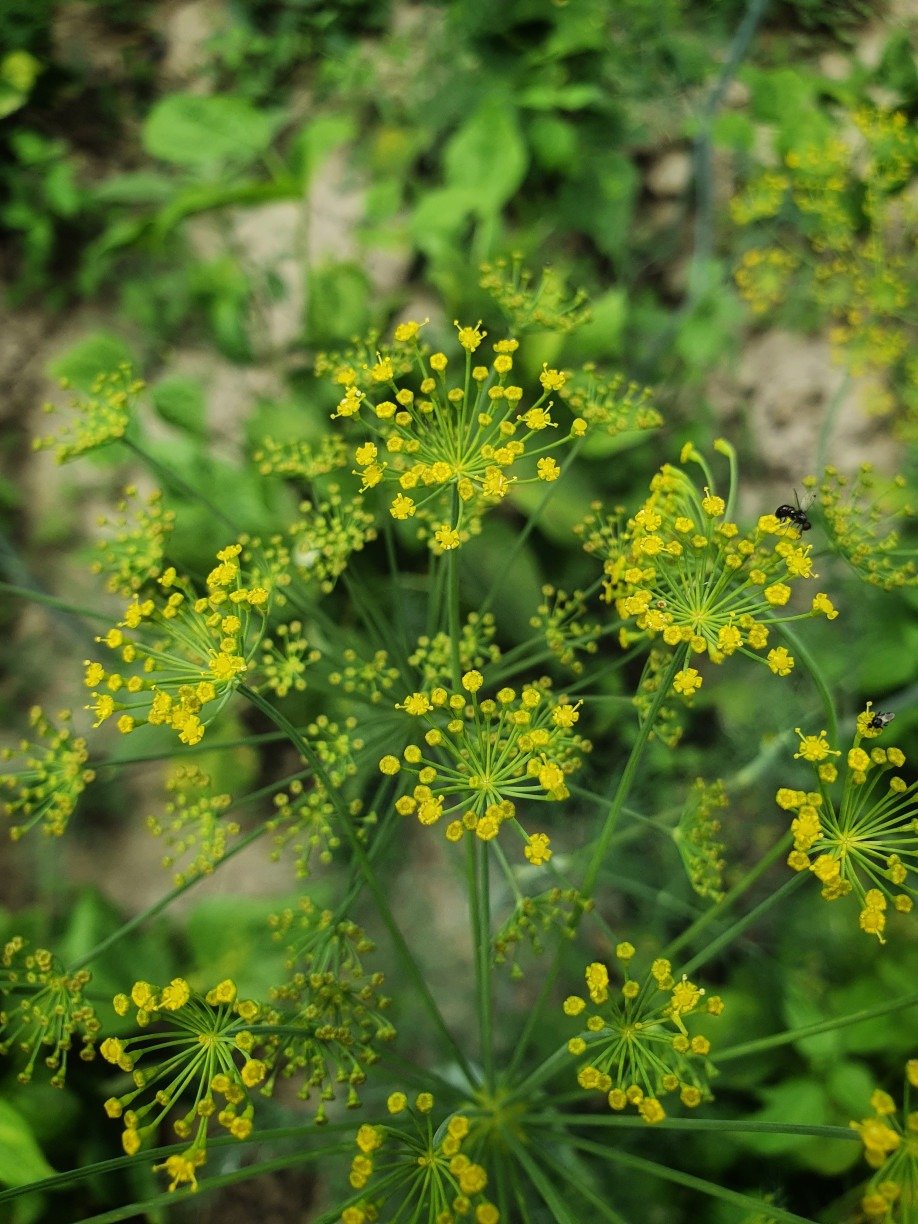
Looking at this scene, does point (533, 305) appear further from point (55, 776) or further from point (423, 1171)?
point (423, 1171)

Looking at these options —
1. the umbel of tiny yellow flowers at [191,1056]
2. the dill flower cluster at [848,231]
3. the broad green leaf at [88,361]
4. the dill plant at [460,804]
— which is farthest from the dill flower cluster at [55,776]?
the dill flower cluster at [848,231]

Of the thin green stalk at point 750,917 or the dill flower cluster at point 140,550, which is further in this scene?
the dill flower cluster at point 140,550

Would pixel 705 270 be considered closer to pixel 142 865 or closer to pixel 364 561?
pixel 364 561

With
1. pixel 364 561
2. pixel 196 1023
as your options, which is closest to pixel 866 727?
pixel 196 1023

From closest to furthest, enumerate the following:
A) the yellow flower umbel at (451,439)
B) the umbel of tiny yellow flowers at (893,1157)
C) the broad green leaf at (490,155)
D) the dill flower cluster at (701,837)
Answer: the umbel of tiny yellow flowers at (893,1157)
the yellow flower umbel at (451,439)
the dill flower cluster at (701,837)
the broad green leaf at (490,155)

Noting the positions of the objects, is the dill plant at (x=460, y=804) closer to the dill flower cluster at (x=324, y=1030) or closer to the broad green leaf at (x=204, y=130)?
the dill flower cluster at (x=324, y=1030)

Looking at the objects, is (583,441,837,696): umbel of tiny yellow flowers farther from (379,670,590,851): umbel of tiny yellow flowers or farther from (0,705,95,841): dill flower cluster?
(0,705,95,841): dill flower cluster

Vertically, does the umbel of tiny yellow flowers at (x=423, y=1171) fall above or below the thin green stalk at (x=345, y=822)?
below
